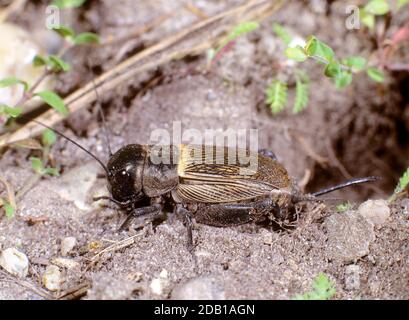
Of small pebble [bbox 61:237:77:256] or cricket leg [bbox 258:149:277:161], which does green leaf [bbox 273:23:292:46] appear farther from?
small pebble [bbox 61:237:77:256]

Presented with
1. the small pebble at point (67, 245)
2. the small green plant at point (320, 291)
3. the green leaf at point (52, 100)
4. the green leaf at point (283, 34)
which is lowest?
the small green plant at point (320, 291)

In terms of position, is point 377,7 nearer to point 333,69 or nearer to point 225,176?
point 333,69

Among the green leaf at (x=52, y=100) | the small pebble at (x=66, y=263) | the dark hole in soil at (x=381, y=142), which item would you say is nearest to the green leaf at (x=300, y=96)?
the dark hole in soil at (x=381, y=142)

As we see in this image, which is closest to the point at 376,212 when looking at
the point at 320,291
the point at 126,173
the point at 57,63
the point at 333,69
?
the point at 320,291

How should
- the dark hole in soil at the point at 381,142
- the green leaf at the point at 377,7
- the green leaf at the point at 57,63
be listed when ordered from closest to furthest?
the green leaf at the point at 57,63 < the green leaf at the point at 377,7 < the dark hole in soil at the point at 381,142

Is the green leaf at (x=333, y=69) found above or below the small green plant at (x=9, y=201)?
above

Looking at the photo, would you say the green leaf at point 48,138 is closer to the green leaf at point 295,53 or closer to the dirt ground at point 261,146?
the dirt ground at point 261,146

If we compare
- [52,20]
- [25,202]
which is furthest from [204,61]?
[25,202]
